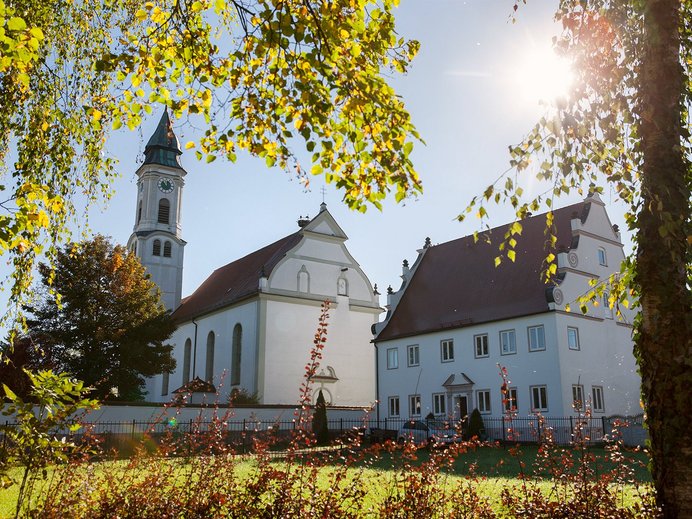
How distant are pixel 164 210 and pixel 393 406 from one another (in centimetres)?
A: 2747

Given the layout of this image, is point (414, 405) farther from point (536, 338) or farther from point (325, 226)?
point (325, 226)

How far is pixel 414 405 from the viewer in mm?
35188

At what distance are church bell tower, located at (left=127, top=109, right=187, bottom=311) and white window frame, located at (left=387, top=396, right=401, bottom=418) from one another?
22.3m

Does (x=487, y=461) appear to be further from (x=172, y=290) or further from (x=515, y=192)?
(x=172, y=290)

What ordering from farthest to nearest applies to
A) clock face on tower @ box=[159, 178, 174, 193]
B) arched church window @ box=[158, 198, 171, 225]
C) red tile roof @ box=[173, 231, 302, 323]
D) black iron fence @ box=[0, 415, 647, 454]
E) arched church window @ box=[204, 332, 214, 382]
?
clock face on tower @ box=[159, 178, 174, 193]
arched church window @ box=[158, 198, 171, 225]
arched church window @ box=[204, 332, 214, 382]
red tile roof @ box=[173, 231, 302, 323]
black iron fence @ box=[0, 415, 647, 454]

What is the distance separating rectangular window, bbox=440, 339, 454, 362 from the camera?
33.8 m

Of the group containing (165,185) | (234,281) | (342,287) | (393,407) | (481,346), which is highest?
(165,185)

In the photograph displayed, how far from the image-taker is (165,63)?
6551mm

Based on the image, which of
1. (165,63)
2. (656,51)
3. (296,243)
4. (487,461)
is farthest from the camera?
(296,243)

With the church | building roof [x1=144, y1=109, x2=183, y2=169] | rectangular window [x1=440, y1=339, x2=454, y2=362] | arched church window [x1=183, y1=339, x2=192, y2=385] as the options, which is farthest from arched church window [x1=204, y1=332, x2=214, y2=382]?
building roof [x1=144, y1=109, x2=183, y2=169]

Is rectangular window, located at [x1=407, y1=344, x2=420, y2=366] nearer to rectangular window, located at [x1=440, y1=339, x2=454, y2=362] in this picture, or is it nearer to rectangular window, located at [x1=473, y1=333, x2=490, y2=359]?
rectangular window, located at [x1=440, y1=339, x2=454, y2=362]

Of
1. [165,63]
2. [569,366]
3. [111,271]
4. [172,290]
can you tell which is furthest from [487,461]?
[172,290]

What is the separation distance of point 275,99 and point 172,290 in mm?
47748

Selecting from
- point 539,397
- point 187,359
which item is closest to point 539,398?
point 539,397
